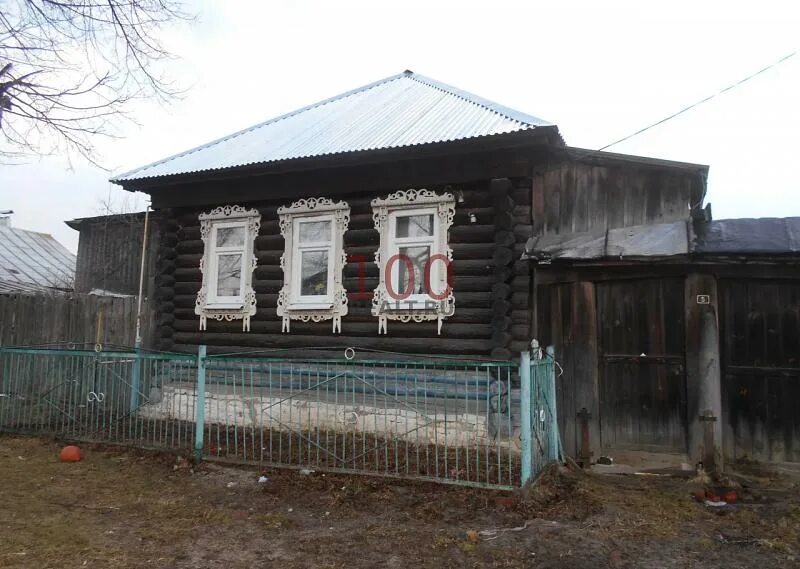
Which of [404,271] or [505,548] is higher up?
[404,271]

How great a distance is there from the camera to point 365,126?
923 cm

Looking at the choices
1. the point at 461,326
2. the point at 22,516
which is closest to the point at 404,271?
the point at 461,326

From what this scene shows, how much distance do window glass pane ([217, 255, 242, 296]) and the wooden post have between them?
6.58 meters

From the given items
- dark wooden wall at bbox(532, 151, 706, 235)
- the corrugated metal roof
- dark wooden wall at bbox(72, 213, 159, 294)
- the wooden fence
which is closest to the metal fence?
the wooden fence

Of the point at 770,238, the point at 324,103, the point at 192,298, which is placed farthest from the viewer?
the point at 324,103

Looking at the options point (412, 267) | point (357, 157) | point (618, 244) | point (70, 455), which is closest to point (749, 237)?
point (618, 244)

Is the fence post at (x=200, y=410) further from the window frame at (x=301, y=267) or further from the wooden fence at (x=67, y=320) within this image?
the wooden fence at (x=67, y=320)

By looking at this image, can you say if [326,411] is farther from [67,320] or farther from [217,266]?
[67,320]

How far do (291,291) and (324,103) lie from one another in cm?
507

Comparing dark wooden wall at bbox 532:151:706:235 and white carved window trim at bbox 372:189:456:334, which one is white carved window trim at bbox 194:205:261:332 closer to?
white carved window trim at bbox 372:189:456:334

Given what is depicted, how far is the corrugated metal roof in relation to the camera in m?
7.84

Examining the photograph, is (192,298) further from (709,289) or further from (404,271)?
(709,289)

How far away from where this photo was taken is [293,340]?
28.7 feet

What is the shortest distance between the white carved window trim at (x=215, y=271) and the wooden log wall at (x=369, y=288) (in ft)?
0.36
